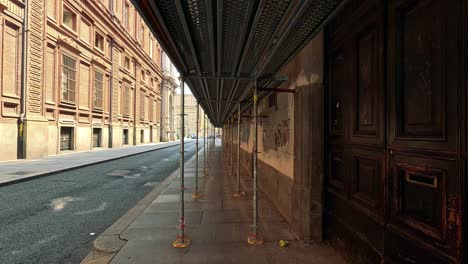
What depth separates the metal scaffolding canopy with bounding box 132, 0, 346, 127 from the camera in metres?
2.38

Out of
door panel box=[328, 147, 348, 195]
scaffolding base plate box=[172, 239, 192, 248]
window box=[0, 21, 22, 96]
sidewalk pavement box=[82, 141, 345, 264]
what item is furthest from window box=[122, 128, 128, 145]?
door panel box=[328, 147, 348, 195]

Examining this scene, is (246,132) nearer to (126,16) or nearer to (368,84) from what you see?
(368,84)

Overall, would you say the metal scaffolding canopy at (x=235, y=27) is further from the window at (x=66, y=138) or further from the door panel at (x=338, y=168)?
the window at (x=66, y=138)

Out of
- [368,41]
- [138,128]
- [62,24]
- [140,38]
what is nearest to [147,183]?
[368,41]

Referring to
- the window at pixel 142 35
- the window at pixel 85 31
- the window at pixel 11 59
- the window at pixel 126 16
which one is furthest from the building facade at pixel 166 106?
the window at pixel 11 59

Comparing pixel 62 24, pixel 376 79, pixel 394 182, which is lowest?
pixel 394 182

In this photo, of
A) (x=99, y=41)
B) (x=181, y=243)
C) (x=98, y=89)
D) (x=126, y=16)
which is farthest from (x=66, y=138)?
(x=181, y=243)

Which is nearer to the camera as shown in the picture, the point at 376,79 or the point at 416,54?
the point at 416,54

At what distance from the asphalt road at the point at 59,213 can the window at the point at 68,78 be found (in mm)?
13628

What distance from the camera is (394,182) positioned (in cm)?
243

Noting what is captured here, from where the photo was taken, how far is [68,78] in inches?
883

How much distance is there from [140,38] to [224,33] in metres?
42.6

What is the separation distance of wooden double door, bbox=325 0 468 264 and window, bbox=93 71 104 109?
2820cm

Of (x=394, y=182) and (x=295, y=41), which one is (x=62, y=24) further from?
(x=394, y=182)
